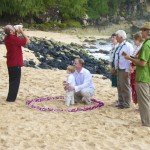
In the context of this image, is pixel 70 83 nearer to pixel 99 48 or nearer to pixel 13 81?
pixel 13 81

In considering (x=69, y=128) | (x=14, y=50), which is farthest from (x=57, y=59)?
(x=69, y=128)

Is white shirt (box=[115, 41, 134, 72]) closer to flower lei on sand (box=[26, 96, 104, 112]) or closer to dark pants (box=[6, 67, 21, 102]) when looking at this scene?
flower lei on sand (box=[26, 96, 104, 112])

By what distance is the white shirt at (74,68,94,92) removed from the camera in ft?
33.6

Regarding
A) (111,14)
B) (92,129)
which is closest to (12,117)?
(92,129)

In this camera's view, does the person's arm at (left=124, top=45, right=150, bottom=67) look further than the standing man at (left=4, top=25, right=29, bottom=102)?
No

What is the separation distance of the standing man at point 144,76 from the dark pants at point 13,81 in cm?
264

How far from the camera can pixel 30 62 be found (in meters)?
17.5

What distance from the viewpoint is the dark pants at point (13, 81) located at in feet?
33.2

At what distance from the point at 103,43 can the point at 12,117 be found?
2440 centimetres

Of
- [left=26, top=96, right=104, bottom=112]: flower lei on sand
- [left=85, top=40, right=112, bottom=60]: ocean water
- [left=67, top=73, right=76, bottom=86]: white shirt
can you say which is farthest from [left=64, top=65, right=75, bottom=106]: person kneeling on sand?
[left=85, top=40, right=112, bottom=60]: ocean water

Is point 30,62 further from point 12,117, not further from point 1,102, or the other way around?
point 12,117

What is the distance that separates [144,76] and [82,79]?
207cm

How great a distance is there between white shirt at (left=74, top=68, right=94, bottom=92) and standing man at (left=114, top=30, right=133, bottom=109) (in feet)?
2.22

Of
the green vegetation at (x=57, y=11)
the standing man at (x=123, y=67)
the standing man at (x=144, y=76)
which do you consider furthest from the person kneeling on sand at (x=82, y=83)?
the green vegetation at (x=57, y=11)
